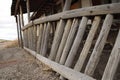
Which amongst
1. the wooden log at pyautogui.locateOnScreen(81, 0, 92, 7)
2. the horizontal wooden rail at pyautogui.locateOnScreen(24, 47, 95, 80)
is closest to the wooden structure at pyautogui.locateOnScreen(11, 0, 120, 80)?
the horizontal wooden rail at pyautogui.locateOnScreen(24, 47, 95, 80)

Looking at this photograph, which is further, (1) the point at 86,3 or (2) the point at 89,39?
(1) the point at 86,3

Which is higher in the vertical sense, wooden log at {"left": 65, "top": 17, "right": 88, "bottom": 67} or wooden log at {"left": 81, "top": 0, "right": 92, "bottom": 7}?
wooden log at {"left": 81, "top": 0, "right": 92, "bottom": 7}

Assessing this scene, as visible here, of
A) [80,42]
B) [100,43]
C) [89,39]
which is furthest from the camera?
[80,42]

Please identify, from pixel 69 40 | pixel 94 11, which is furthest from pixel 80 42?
pixel 94 11

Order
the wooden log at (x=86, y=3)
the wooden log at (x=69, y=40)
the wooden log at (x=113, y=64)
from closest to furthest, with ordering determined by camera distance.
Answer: the wooden log at (x=113, y=64) < the wooden log at (x=69, y=40) < the wooden log at (x=86, y=3)

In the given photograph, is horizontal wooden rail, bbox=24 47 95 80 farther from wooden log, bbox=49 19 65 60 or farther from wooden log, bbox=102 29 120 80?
wooden log, bbox=102 29 120 80

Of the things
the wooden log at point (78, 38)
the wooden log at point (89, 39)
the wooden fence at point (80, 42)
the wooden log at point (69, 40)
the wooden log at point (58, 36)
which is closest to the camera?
the wooden fence at point (80, 42)

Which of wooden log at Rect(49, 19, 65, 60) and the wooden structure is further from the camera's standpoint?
wooden log at Rect(49, 19, 65, 60)

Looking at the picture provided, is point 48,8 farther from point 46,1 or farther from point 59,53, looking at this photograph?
point 59,53

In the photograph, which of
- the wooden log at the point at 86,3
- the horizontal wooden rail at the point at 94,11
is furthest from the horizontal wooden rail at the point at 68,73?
the wooden log at the point at 86,3

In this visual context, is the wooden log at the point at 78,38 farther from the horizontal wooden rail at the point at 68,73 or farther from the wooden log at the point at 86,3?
the wooden log at the point at 86,3

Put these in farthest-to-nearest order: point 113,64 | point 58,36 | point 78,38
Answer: point 58,36
point 78,38
point 113,64

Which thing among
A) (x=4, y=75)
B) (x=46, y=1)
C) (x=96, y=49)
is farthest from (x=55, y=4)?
(x=96, y=49)

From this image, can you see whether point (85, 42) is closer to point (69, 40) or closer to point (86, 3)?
point (69, 40)
